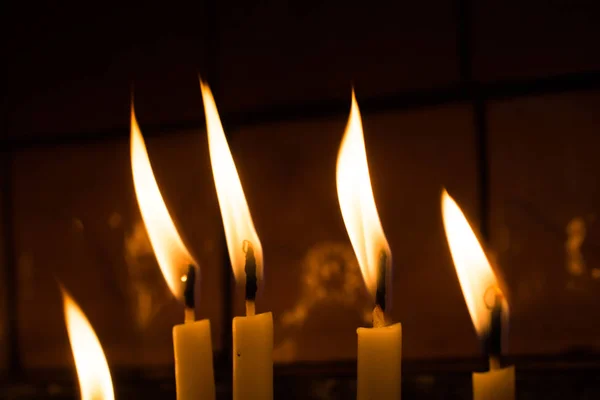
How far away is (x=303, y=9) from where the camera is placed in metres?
0.67

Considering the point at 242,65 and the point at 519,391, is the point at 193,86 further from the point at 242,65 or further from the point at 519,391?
the point at 519,391

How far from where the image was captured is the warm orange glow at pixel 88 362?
0.39 m

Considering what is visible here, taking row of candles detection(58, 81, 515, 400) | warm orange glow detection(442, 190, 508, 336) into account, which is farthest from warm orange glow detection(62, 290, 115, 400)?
warm orange glow detection(442, 190, 508, 336)

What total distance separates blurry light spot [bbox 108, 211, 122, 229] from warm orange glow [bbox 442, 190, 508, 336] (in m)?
0.49

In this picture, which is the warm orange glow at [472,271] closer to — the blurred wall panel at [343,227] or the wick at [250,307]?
the wick at [250,307]

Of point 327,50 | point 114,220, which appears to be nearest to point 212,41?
point 327,50

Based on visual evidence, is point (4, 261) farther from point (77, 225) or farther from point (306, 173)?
point (306, 173)

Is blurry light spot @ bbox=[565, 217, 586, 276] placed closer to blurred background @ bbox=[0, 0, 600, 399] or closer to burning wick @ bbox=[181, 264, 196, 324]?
blurred background @ bbox=[0, 0, 600, 399]

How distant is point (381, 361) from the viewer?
305mm

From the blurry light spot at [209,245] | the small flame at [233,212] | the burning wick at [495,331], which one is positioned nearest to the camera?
the burning wick at [495,331]

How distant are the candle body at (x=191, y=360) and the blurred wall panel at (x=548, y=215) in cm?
34

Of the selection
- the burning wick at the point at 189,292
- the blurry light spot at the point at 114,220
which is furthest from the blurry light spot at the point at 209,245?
the burning wick at the point at 189,292

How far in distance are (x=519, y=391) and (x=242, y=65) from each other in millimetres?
441

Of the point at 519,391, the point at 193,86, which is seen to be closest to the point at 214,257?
the point at 193,86
